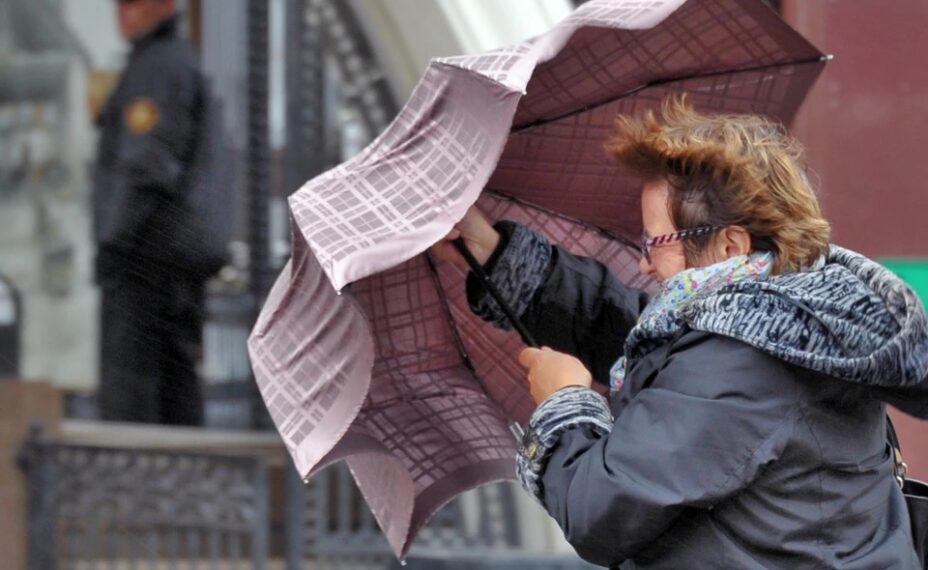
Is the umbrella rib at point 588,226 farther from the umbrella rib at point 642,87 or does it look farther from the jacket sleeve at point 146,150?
the jacket sleeve at point 146,150

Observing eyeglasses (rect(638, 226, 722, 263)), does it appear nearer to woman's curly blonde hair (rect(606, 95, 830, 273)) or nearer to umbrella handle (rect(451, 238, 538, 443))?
woman's curly blonde hair (rect(606, 95, 830, 273))

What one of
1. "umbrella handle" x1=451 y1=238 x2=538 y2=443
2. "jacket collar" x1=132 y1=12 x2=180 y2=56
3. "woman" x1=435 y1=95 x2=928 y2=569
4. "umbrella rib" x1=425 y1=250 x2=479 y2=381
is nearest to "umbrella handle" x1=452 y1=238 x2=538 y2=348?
"umbrella handle" x1=451 y1=238 x2=538 y2=443

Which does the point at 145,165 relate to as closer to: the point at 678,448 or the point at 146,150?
the point at 146,150

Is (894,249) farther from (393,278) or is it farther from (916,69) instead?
(393,278)

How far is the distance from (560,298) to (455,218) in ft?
1.54

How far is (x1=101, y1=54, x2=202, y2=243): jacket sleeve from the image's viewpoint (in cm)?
499

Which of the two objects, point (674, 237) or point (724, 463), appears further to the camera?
point (674, 237)

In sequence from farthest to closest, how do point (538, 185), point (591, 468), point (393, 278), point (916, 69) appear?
point (916, 69)
point (538, 185)
point (393, 278)
point (591, 468)

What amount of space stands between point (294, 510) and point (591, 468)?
3.31 meters

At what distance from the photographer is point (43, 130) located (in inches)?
197

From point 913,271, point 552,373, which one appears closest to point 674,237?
point 552,373

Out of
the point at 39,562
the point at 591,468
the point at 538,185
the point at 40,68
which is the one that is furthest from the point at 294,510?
the point at 591,468

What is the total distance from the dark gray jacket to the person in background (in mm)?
3060

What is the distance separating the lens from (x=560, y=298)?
2.57 m
